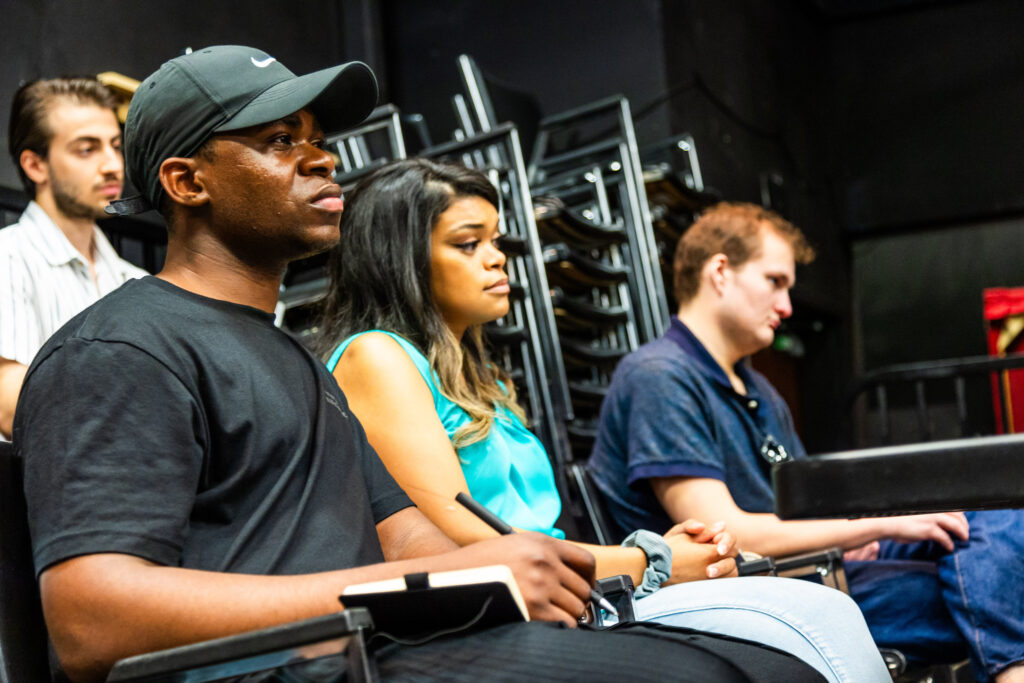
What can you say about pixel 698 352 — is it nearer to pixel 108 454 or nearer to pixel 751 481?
pixel 751 481

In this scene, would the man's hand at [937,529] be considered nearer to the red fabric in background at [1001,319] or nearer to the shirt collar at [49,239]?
the shirt collar at [49,239]

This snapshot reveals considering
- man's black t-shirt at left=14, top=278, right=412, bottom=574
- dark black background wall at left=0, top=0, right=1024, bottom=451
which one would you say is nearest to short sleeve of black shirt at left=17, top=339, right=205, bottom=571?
man's black t-shirt at left=14, top=278, right=412, bottom=574

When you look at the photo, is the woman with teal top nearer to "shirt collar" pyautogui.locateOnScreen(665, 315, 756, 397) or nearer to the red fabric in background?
"shirt collar" pyautogui.locateOnScreen(665, 315, 756, 397)

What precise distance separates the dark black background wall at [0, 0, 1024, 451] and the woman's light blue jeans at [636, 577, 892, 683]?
3.68 meters

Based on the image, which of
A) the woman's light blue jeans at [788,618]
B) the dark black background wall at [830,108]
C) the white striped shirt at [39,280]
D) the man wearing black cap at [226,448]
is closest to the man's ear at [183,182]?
the man wearing black cap at [226,448]

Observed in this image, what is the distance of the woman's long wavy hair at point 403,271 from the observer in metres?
1.77

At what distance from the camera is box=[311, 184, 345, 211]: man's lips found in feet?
4.08

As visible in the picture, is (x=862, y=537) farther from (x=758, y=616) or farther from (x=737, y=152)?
(x=737, y=152)

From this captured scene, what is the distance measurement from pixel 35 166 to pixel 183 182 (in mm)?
1413

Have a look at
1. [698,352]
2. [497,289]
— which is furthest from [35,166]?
[698,352]

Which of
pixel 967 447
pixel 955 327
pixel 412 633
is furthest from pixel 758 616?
pixel 955 327

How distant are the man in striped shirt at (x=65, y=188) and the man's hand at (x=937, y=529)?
172cm

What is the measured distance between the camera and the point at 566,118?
4363mm

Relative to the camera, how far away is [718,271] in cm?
244
